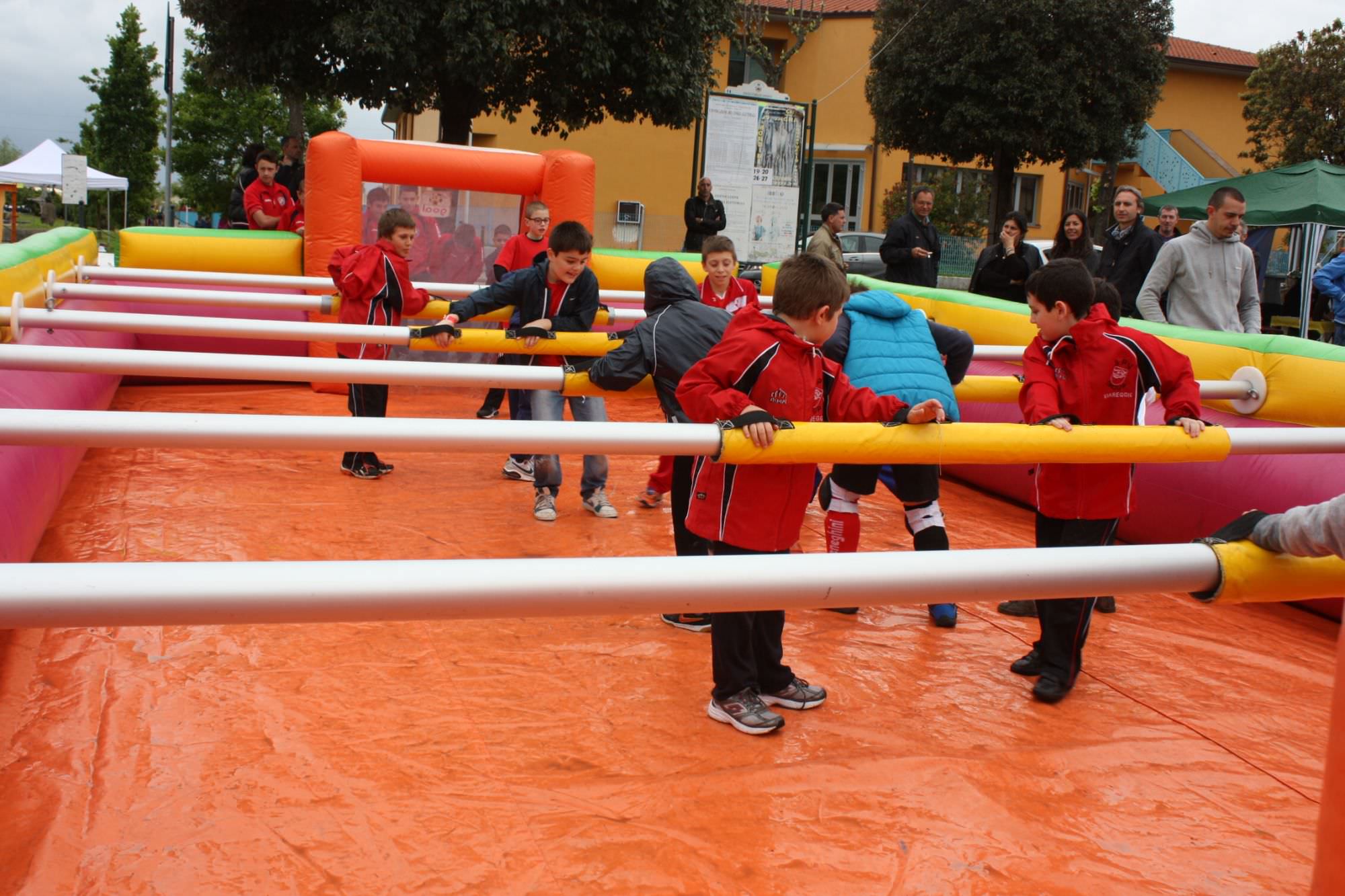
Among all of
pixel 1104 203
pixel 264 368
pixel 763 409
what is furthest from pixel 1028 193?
pixel 264 368

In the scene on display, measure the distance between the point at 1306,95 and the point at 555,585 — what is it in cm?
3028

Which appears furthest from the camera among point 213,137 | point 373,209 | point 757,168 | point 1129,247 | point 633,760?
point 213,137

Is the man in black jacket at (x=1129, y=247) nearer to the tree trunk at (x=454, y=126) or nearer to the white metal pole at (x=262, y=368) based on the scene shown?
the white metal pole at (x=262, y=368)

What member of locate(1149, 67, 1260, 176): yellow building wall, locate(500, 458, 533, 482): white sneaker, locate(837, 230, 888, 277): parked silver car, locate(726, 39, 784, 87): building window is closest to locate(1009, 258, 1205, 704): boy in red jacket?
locate(500, 458, 533, 482): white sneaker

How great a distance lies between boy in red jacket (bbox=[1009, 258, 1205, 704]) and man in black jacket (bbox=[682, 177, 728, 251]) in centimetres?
1013

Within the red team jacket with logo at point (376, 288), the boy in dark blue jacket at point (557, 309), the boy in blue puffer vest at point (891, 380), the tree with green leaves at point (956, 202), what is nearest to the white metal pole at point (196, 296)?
the red team jacket with logo at point (376, 288)

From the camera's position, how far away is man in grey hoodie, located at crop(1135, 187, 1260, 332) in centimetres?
695

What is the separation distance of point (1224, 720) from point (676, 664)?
197cm

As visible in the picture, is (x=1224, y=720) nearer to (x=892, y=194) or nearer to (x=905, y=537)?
(x=905, y=537)

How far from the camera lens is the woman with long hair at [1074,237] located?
8.44m

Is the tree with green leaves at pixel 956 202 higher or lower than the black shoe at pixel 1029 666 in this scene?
higher

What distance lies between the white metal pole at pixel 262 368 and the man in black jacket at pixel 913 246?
682 centimetres

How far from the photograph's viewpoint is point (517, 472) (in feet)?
23.7

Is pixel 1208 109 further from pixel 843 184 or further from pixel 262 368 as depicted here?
pixel 262 368
